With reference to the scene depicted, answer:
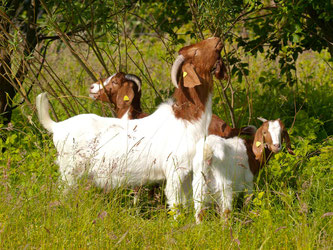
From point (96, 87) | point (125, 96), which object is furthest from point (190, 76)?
point (96, 87)

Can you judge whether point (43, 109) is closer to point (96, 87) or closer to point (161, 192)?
point (96, 87)

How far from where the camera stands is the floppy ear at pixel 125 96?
5.32 m

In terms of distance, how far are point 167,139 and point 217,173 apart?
51 centimetres

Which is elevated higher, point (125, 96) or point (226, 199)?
point (125, 96)

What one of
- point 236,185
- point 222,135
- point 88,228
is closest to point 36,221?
point 88,228

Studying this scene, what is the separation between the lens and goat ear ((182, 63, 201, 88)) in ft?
13.6

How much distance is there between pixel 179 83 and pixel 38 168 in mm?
1568

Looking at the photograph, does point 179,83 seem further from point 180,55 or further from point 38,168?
point 38,168

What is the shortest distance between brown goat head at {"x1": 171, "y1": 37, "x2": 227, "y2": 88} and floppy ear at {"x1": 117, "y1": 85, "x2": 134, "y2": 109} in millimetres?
1081

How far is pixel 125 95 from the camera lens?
A: 5.33 meters

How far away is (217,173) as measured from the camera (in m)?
4.13

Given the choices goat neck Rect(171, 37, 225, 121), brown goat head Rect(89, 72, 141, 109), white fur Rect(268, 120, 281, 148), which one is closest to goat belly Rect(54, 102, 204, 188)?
goat neck Rect(171, 37, 225, 121)

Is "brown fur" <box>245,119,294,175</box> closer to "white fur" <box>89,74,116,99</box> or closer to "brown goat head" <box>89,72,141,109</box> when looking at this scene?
"brown goat head" <box>89,72,141,109</box>

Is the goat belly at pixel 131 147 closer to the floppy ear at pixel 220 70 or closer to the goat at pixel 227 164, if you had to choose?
the goat at pixel 227 164
